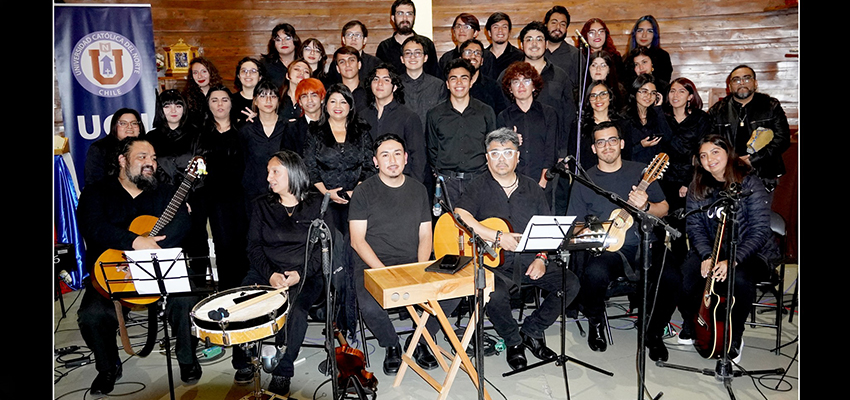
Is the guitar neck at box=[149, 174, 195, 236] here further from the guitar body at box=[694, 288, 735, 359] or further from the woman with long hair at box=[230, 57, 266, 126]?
the guitar body at box=[694, 288, 735, 359]

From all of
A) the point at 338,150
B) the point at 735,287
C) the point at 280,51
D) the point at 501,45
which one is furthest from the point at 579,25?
the point at 735,287

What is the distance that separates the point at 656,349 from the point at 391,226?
6.77 feet

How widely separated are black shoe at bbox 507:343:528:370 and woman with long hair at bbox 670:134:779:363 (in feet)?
4.10

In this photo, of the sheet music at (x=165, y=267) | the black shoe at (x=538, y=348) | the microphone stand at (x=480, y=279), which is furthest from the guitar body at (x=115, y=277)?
the black shoe at (x=538, y=348)

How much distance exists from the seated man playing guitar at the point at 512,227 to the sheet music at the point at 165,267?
1.83 meters

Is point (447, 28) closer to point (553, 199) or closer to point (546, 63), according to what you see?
point (546, 63)

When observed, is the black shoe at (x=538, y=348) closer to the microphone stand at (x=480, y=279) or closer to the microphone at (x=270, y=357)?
the microphone stand at (x=480, y=279)

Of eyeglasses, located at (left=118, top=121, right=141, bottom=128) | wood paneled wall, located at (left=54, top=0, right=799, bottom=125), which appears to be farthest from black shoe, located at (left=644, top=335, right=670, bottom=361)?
wood paneled wall, located at (left=54, top=0, right=799, bottom=125)

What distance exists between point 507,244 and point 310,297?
1.38 metres

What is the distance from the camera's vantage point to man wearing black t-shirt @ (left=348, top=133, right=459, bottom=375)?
4.02m

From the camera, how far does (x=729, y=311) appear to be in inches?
141

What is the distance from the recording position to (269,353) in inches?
137

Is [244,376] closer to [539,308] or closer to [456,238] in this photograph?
[456,238]
